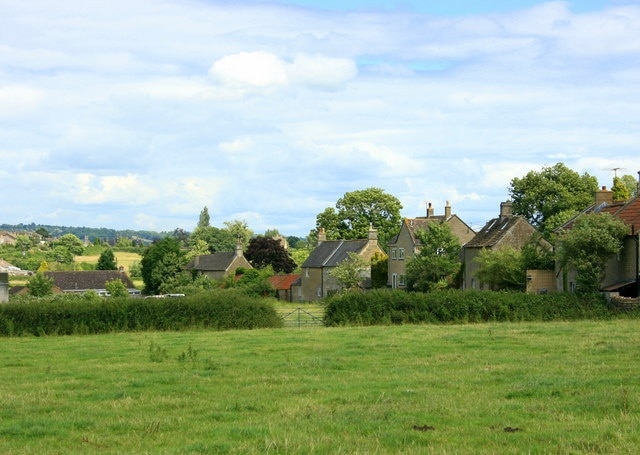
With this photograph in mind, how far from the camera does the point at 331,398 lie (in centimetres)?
1830

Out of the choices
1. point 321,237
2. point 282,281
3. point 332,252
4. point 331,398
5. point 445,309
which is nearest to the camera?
point 331,398

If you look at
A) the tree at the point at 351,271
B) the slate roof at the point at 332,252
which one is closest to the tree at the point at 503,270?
the tree at the point at 351,271

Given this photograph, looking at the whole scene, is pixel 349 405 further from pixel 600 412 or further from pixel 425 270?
pixel 425 270

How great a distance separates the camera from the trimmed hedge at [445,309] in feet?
153

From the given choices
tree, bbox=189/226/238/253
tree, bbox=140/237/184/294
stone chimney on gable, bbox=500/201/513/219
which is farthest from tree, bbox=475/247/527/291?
tree, bbox=189/226/238/253

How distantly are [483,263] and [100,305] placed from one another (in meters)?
30.5

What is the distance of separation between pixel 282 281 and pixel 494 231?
38.6m

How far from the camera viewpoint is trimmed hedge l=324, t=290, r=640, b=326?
153ft

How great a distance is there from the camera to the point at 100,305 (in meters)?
44.2

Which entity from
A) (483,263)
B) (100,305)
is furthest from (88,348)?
(483,263)

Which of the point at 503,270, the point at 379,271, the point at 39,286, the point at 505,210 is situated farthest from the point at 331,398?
the point at 39,286

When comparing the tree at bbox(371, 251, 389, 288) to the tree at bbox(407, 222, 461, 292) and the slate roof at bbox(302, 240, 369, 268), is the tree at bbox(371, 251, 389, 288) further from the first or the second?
the tree at bbox(407, 222, 461, 292)

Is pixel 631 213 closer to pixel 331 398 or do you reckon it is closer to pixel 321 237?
pixel 331 398

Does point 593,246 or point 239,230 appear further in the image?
point 239,230
